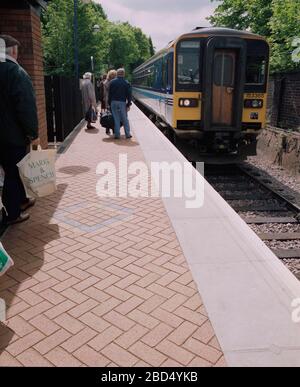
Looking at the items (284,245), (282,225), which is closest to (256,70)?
(282,225)

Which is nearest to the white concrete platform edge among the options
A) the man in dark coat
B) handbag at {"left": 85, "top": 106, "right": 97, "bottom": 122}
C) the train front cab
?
the man in dark coat

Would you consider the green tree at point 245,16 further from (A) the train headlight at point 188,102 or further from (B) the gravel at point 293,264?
(B) the gravel at point 293,264

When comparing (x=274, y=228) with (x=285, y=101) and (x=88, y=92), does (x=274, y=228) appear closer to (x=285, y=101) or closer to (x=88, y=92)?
(x=88, y=92)

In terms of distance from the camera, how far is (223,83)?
31.7ft

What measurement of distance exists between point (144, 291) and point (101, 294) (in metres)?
0.34

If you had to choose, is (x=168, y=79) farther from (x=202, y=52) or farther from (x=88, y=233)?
(x=88, y=233)

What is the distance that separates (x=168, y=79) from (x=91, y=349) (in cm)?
899

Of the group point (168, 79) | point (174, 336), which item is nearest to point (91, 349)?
point (174, 336)

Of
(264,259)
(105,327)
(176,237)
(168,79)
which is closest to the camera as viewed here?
(105,327)

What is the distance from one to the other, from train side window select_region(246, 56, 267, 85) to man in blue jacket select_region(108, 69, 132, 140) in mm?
3094

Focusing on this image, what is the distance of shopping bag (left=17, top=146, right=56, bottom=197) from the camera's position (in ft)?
13.9

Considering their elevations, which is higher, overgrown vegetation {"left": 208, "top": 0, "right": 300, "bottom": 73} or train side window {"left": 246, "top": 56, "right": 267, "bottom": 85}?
overgrown vegetation {"left": 208, "top": 0, "right": 300, "bottom": 73}

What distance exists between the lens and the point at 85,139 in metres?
10.8

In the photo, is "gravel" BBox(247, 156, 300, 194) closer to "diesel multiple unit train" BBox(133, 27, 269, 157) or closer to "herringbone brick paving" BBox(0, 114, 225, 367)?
"diesel multiple unit train" BBox(133, 27, 269, 157)
